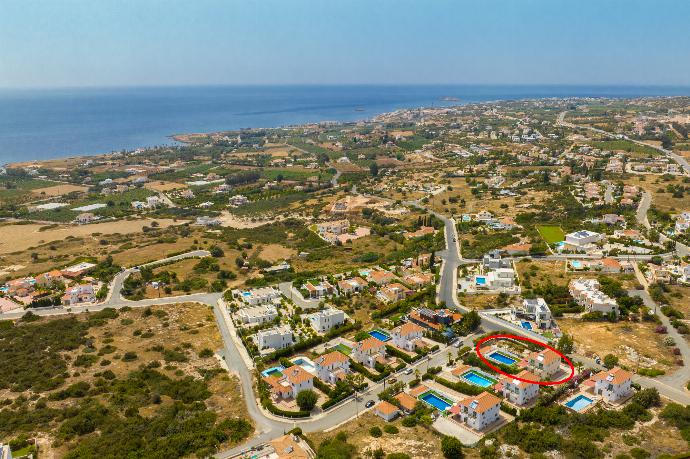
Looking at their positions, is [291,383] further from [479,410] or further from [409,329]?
[479,410]

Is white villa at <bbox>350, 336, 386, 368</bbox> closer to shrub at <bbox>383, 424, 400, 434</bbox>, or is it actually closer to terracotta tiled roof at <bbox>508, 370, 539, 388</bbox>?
shrub at <bbox>383, 424, 400, 434</bbox>

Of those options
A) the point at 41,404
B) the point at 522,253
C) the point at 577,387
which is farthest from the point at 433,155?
the point at 41,404

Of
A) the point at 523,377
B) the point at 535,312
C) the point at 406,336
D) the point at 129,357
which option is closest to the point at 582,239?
the point at 535,312

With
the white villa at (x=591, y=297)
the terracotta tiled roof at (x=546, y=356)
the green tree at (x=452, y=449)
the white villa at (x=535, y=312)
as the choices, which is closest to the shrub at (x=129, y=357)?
the green tree at (x=452, y=449)

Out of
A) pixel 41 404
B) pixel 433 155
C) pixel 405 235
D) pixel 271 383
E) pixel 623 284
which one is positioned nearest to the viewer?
pixel 41 404

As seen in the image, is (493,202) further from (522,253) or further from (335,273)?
(335,273)

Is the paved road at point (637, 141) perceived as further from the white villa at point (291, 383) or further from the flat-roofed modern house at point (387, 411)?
the white villa at point (291, 383)
